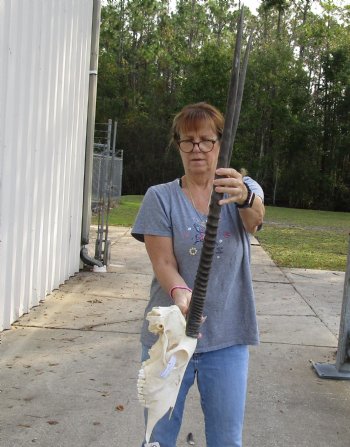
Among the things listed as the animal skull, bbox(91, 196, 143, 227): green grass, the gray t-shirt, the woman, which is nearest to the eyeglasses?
the woman

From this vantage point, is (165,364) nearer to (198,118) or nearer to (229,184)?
(229,184)

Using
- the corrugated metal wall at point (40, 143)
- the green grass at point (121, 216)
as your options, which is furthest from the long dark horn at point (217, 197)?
the green grass at point (121, 216)

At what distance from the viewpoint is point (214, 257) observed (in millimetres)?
2332

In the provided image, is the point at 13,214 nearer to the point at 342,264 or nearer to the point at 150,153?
the point at 342,264

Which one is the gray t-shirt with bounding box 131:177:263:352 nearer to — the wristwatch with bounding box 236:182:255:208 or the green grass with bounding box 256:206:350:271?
the wristwatch with bounding box 236:182:255:208

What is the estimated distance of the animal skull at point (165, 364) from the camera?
1.94 m

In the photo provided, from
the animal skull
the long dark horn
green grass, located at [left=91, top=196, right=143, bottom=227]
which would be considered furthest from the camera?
green grass, located at [left=91, top=196, right=143, bottom=227]

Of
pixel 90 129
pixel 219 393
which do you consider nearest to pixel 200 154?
pixel 219 393

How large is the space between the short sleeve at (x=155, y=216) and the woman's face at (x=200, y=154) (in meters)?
0.15

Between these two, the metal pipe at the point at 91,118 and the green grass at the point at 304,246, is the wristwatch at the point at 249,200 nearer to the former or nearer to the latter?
the metal pipe at the point at 91,118

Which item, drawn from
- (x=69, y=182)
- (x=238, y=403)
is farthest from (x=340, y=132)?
(x=238, y=403)

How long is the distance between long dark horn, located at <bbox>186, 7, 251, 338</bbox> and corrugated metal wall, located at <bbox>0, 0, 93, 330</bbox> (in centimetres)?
380

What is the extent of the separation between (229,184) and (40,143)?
196 inches

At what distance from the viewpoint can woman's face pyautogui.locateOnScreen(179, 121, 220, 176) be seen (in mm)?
2291
